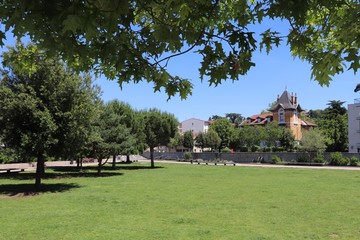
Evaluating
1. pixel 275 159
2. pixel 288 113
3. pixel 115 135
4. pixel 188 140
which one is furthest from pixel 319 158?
pixel 188 140

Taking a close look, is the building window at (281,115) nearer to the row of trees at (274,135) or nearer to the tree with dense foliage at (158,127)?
the row of trees at (274,135)

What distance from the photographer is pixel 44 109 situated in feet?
59.2

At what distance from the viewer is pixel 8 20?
3.40 meters

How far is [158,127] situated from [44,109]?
79.3 ft

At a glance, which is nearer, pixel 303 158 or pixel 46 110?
pixel 46 110

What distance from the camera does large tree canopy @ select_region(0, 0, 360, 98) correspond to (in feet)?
11.1

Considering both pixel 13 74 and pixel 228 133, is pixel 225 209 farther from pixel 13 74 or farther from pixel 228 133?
pixel 228 133

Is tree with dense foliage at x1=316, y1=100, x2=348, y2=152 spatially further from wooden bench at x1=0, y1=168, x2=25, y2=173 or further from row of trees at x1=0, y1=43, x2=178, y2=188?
row of trees at x1=0, y1=43, x2=178, y2=188

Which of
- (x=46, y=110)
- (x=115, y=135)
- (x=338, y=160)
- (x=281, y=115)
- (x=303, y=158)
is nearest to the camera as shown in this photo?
(x=46, y=110)

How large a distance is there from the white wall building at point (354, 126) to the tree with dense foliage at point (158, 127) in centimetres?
2848

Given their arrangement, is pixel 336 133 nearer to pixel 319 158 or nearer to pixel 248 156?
pixel 248 156

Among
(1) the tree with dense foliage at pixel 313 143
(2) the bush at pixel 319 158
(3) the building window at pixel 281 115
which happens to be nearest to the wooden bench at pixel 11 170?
(2) the bush at pixel 319 158

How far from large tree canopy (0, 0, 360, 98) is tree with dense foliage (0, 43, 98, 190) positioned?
1348cm

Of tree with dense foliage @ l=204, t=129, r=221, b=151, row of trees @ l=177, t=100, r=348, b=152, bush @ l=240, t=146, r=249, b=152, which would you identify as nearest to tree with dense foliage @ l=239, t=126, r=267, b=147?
row of trees @ l=177, t=100, r=348, b=152
